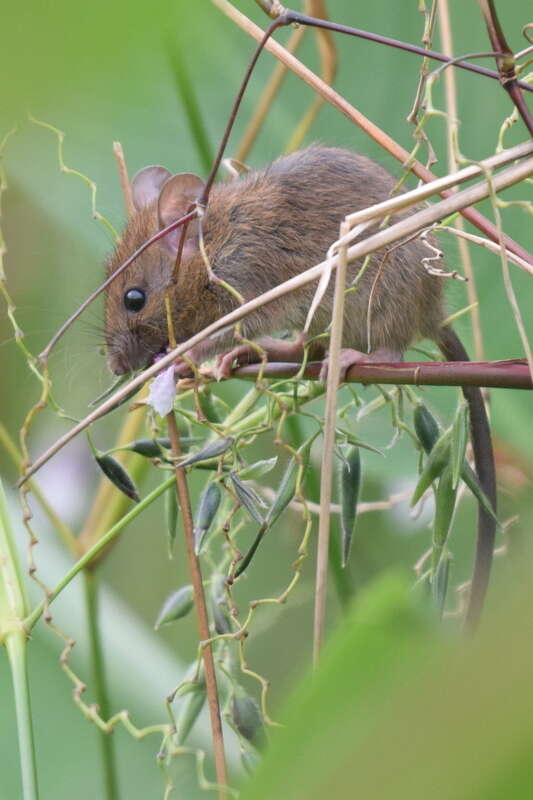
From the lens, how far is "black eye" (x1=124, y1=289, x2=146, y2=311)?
5.89ft

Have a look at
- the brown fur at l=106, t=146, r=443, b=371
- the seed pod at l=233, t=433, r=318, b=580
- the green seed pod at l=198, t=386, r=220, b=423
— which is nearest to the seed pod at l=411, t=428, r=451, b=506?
the seed pod at l=233, t=433, r=318, b=580

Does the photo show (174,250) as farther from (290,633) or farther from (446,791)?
(446,791)

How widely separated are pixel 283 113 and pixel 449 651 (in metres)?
2.11

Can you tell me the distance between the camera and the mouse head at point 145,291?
1.72 m

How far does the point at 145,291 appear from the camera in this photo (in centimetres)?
182

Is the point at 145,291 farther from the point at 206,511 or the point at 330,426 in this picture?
the point at 330,426

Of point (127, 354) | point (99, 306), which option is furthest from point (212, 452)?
point (99, 306)

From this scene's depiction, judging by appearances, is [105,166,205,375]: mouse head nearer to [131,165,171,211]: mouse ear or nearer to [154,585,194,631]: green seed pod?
[131,165,171,211]: mouse ear

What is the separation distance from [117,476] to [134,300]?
78 cm

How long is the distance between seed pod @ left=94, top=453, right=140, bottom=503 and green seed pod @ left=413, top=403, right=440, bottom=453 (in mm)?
306

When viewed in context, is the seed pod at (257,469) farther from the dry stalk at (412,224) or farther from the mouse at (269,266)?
the mouse at (269,266)

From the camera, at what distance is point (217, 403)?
1.20 metres

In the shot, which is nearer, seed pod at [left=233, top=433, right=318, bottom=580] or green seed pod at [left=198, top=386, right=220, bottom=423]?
seed pod at [left=233, top=433, right=318, bottom=580]

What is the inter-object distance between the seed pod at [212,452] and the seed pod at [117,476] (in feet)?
0.44
